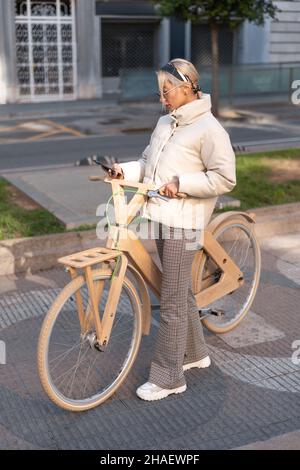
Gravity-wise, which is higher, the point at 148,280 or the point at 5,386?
the point at 148,280

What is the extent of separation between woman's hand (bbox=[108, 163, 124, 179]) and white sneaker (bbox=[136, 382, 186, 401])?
48.0 inches

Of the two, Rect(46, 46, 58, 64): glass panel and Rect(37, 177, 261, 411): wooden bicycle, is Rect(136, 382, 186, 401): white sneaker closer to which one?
Result: Rect(37, 177, 261, 411): wooden bicycle

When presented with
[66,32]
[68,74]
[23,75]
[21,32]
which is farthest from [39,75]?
[66,32]

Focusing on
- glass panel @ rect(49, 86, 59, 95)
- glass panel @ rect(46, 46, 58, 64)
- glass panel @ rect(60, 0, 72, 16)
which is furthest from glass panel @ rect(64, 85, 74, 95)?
glass panel @ rect(60, 0, 72, 16)

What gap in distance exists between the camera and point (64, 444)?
3.43 metres

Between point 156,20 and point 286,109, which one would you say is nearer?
point 286,109

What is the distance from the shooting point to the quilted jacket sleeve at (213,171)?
357 centimetres

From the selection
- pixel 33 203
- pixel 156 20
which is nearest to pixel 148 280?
pixel 33 203

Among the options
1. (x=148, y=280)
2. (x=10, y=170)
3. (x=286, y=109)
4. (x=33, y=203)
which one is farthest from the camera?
(x=286, y=109)

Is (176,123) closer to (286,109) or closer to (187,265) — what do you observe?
(187,265)

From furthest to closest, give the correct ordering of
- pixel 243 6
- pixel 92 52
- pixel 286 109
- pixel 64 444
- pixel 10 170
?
1. pixel 92 52
2. pixel 286 109
3. pixel 243 6
4. pixel 10 170
5. pixel 64 444

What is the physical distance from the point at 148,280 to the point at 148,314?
A: 0.69 ft

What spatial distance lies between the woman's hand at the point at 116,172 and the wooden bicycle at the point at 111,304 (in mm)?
83

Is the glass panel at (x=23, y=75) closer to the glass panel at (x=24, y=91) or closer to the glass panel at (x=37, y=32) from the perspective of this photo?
the glass panel at (x=24, y=91)
